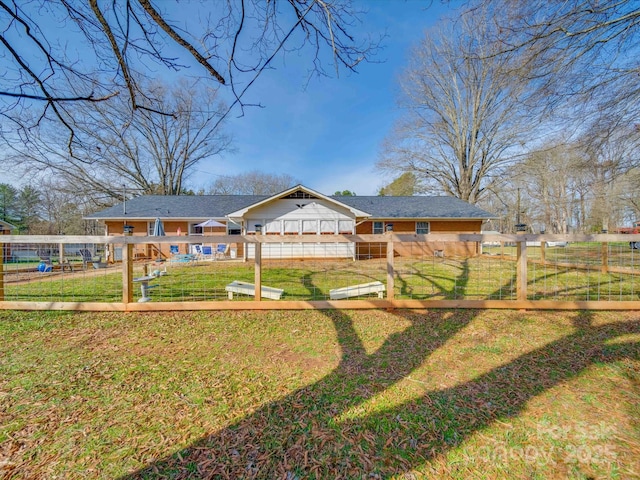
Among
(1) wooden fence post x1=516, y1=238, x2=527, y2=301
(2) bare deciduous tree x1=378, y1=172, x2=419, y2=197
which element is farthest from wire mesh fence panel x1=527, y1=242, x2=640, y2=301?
(2) bare deciduous tree x1=378, y1=172, x2=419, y2=197

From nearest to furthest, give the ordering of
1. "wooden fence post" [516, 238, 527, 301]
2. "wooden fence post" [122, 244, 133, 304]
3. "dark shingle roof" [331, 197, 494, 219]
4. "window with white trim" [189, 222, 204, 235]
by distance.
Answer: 1. "wooden fence post" [516, 238, 527, 301]
2. "wooden fence post" [122, 244, 133, 304]
3. "dark shingle roof" [331, 197, 494, 219]
4. "window with white trim" [189, 222, 204, 235]

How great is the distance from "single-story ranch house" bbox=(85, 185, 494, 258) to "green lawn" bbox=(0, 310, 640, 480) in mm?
8699

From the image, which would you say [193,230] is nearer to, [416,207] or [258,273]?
[258,273]

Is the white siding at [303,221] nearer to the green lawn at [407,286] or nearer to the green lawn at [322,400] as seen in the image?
the green lawn at [407,286]

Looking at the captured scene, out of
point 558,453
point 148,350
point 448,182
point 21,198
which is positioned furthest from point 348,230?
Result: point 21,198

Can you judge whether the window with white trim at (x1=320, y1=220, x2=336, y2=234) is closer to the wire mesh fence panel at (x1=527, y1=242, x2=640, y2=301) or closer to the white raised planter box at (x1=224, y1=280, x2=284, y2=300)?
the wire mesh fence panel at (x1=527, y1=242, x2=640, y2=301)

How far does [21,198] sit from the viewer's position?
32812 mm

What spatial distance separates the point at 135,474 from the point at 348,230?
13511mm

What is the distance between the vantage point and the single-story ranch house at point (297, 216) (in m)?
14.1

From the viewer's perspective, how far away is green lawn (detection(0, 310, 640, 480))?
1.66m

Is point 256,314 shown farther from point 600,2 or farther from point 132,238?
point 600,2

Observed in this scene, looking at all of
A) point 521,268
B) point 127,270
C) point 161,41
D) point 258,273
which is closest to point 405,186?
point 521,268

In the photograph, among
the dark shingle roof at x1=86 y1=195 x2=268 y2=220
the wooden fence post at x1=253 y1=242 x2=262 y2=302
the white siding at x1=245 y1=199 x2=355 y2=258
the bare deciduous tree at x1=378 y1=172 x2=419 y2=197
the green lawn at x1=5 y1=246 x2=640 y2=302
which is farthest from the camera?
the bare deciduous tree at x1=378 y1=172 x2=419 y2=197

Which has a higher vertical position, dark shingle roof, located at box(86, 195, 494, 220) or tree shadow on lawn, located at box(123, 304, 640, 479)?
dark shingle roof, located at box(86, 195, 494, 220)
